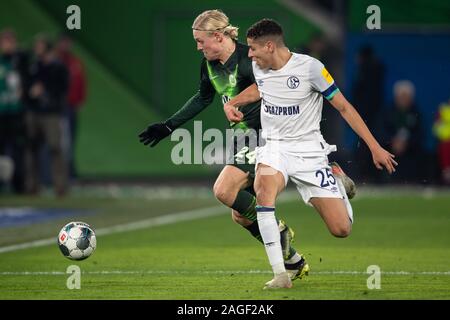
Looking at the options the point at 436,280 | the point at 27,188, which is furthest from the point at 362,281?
the point at 27,188

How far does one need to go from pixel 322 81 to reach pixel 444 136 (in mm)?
13241

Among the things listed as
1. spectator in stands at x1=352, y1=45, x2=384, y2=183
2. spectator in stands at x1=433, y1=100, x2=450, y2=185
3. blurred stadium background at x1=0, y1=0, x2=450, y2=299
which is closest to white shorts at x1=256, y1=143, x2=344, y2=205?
blurred stadium background at x1=0, y1=0, x2=450, y2=299

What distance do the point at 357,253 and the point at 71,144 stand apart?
35.2 ft

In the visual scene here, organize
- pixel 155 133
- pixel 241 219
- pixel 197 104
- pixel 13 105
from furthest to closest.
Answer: pixel 13 105
pixel 197 104
pixel 155 133
pixel 241 219

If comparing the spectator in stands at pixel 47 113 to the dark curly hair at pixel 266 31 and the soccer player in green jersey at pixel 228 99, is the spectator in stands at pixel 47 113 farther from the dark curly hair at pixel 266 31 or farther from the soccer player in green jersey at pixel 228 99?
the dark curly hair at pixel 266 31

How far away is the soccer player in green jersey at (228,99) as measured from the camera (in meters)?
10.1

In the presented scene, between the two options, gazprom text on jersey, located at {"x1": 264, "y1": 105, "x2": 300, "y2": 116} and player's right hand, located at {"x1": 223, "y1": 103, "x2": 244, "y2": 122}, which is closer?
player's right hand, located at {"x1": 223, "y1": 103, "x2": 244, "y2": 122}

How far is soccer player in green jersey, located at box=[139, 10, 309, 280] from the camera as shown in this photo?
10117 millimetres

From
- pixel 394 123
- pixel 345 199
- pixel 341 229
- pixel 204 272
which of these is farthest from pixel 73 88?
pixel 341 229

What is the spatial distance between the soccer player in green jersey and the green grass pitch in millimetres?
532

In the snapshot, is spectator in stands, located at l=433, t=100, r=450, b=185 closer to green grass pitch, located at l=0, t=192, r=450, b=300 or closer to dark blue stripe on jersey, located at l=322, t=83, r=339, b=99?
green grass pitch, located at l=0, t=192, r=450, b=300

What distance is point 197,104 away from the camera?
1071 cm

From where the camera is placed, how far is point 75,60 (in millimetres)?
22016

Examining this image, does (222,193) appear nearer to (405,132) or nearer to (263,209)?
(263,209)
